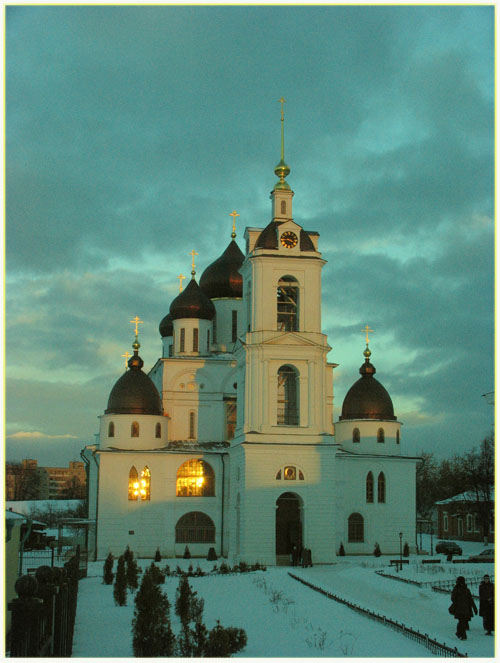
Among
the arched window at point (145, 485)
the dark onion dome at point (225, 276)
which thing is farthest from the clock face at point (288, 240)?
the arched window at point (145, 485)

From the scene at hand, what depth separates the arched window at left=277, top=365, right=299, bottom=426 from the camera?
41844 mm

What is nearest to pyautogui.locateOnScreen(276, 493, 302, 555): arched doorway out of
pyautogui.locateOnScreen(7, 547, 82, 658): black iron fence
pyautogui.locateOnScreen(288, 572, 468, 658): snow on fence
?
pyautogui.locateOnScreen(288, 572, 468, 658): snow on fence

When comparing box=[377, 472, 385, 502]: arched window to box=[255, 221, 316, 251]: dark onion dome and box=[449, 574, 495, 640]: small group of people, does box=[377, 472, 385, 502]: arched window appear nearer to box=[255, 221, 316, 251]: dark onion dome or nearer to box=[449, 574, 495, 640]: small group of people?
box=[255, 221, 316, 251]: dark onion dome

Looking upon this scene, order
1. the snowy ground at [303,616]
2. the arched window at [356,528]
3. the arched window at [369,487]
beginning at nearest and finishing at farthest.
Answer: the snowy ground at [303,616] → the arched window at [356,528] → the arched window at [369,487]

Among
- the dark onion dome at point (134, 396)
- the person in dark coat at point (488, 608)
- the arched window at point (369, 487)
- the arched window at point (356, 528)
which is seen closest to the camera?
the person in dark coat at point (488, 608)

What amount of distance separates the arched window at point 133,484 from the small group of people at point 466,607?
2743 centimetres

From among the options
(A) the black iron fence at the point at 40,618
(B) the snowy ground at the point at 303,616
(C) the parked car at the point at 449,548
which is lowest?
(C) the parked car at the point at 449,548

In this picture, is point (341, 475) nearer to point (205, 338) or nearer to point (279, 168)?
point (205, 338)

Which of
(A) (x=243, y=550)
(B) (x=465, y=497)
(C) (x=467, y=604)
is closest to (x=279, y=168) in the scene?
(A) (x=243, y=550)

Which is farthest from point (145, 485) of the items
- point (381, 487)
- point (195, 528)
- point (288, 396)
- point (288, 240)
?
point (288, 240)

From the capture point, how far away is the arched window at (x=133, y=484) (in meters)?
44.7

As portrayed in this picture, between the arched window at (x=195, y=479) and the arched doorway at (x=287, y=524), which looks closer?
the arched doorway at (x=287, y=524)

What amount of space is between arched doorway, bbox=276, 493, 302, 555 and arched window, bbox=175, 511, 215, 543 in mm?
4565

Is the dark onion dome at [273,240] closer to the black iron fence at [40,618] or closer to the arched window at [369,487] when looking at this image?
the arched window at [369,487]
